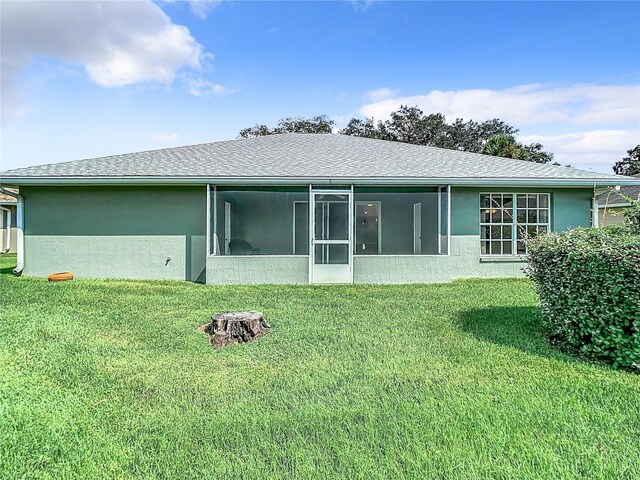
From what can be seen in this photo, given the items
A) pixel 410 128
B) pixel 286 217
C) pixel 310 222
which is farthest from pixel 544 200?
pixel 410 128

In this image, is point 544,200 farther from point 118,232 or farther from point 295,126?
point 295,126

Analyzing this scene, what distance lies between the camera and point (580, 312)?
4.04 m

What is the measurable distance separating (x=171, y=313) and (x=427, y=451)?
489cm

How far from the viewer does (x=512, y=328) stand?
516cm

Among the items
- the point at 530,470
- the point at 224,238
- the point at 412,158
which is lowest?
the point at 530,470

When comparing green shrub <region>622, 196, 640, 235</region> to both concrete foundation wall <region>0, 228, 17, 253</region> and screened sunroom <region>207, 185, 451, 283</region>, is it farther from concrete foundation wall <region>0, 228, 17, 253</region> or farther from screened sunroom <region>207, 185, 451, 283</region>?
concrete foundation wall <region>0, 228, 17, 253</region>

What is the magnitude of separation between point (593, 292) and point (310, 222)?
637cm

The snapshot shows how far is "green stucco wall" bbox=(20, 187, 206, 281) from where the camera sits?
384 inches

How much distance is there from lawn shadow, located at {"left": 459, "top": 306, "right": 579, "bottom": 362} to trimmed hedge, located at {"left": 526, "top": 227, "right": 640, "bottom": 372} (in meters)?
0.23

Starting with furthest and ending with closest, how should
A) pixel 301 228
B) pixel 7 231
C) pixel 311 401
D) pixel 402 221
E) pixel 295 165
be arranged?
pixel 7 231 → pixel 402 221 → pixel 295 165 → pixel 301 228 → pixel 311 401

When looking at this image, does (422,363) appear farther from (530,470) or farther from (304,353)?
(530,470)

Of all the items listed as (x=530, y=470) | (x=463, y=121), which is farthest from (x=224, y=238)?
(x=463, y=121)

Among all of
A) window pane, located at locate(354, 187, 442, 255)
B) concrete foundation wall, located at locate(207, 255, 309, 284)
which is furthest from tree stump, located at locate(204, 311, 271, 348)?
window pane, located at locate(354, 187, 442, 255)

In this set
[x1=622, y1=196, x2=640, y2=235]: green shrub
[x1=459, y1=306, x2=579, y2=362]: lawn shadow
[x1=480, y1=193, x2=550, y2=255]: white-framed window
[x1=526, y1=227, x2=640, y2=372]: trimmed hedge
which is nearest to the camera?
[x1=526, y1=227, x2=640, y2=372]: trimmed hedge
